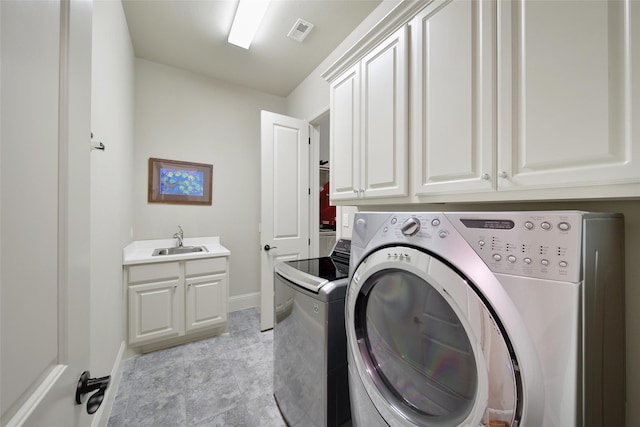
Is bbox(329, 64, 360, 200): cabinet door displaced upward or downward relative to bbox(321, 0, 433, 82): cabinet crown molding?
downward

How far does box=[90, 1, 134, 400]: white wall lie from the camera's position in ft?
4.36

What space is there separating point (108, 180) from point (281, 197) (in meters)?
1.46

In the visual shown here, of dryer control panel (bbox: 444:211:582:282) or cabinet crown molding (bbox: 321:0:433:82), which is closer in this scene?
dryer control panel (bbox: 444:211:582:282)

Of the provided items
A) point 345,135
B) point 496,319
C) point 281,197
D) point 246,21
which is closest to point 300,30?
point 246,21

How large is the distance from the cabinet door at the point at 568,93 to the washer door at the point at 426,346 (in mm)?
481

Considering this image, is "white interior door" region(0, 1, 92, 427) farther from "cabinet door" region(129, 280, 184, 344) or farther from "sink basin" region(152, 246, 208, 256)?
"sink basin" region(152, 246, 208, 256)

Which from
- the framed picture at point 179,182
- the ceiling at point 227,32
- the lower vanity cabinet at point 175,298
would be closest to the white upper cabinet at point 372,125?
the ceiling at point 227,32

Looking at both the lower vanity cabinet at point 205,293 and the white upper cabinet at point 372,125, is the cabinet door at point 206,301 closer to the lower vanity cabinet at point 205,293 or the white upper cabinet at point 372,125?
the lower vanity cabinet at point 205,293

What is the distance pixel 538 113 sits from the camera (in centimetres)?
78

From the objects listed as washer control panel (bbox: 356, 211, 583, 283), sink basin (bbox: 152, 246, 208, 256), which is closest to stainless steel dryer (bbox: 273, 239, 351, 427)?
washer control panel (bbox: 356, 211, 583, 283)

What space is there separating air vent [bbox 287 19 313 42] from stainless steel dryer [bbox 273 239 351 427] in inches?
82.4

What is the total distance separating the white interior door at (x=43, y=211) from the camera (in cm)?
33

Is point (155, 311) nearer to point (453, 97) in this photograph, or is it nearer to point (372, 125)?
point (372, 125)

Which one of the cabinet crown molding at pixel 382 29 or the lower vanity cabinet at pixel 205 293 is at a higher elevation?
the cabinet crown molding at pixel 382 29
